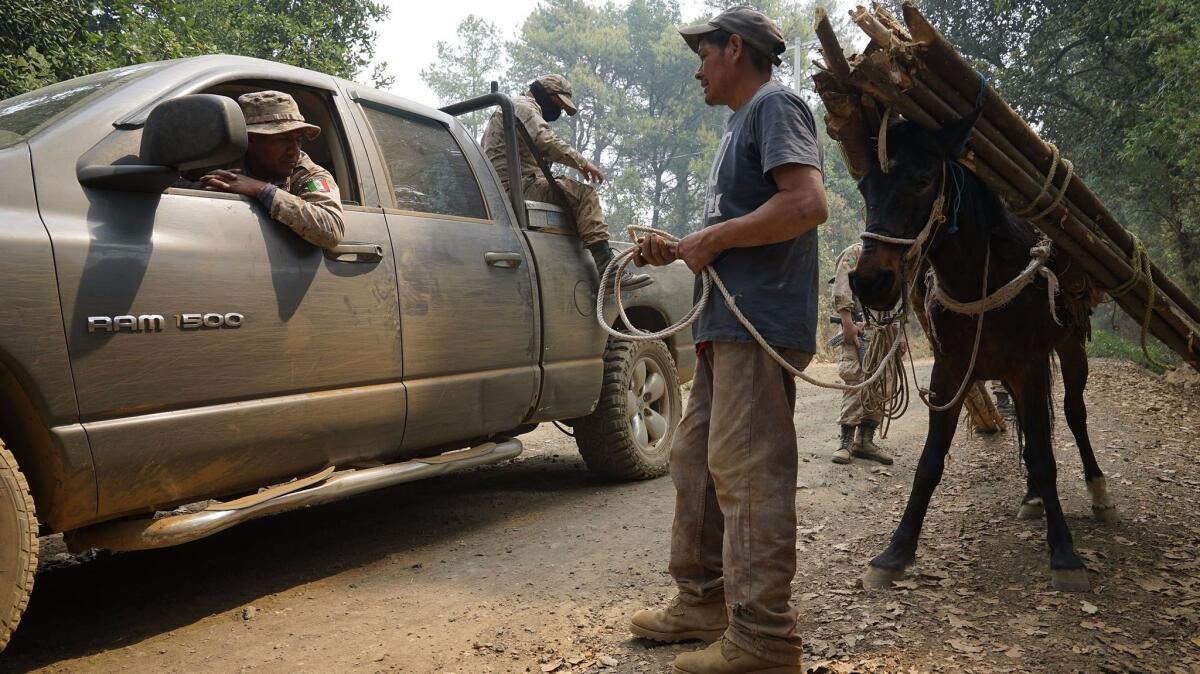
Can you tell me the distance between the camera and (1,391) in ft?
8.29

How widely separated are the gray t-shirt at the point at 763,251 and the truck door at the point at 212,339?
5.13 feet

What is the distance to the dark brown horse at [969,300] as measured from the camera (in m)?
3.25

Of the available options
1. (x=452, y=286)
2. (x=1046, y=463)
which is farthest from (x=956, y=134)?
(x=452, y=286)

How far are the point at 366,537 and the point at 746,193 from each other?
2844mm

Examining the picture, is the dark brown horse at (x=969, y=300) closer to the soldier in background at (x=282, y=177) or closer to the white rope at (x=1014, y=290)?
the white rope at (x=1014, y=290)

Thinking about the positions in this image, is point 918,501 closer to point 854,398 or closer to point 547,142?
point 854,398

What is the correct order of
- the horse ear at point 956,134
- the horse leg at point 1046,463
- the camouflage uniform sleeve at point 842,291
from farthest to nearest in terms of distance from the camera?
the camouflage uniform sleeve at point 842,291 → the horse leg at point 1046,463 → the horse ear at point 956,134

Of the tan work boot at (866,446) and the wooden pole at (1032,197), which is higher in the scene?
the wooden pole at (1032,197)

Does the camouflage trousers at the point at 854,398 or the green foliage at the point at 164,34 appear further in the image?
the green foliage at the point at 164,34

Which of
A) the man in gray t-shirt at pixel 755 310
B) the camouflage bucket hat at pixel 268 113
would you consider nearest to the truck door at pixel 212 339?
the camouflage bucket hat at pixel 268 113

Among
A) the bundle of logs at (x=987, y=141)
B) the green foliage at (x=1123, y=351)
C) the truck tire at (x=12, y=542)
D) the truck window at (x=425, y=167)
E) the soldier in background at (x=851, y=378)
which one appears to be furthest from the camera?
the green foliage at (x=1123, y=351)

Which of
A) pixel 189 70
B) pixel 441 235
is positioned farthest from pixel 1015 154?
pixel 189 70

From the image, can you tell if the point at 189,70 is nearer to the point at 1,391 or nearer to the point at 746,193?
the point at 1,391

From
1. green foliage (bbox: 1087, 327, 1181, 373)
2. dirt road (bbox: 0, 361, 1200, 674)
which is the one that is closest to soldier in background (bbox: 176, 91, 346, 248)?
dirt road (bbox: 0, 361, 1200, 674)
